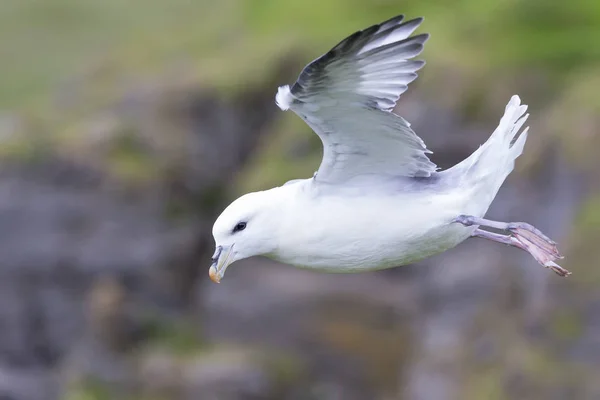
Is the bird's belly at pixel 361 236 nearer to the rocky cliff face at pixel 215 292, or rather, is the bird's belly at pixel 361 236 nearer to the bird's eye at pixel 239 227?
the bird's eye at pixel 239 227

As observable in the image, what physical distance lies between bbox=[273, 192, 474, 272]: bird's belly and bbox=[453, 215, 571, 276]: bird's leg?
0.13 meters

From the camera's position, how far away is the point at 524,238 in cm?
471

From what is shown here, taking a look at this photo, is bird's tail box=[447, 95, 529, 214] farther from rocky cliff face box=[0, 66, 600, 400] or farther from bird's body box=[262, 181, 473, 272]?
rocky cliff face box=[0, 66, 600, 400]

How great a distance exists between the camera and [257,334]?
1161 centimetres

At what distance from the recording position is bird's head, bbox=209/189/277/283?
4.35m

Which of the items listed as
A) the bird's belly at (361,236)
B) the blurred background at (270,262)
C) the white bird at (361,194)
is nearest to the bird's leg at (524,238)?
the white bird at (361,194)

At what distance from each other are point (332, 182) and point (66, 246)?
8.43 meters

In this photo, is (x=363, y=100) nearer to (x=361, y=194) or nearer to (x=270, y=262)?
(x=361, y=194)

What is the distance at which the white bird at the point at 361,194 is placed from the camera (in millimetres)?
4180

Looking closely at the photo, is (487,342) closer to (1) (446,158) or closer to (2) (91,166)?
(1) (446,158)

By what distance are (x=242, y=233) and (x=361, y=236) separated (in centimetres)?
45

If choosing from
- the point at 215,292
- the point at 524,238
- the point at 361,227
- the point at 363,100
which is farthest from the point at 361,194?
the point at 215,292

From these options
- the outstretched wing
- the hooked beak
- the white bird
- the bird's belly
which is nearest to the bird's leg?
the white bird

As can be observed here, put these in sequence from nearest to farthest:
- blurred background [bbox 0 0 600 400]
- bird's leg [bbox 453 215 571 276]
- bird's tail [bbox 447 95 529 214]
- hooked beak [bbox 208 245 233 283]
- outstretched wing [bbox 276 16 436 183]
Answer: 1. outstretched wing [bbox 276 16 436 183]
2. hooked beak [bbox 208 245 233 283]
3. bird's leg [bbox 453 215 571 276]
4. bird's tail [bbox 447 95 529 214]
5. blurred background [bbox 0 0 600 400]
